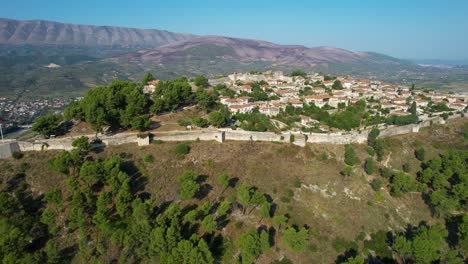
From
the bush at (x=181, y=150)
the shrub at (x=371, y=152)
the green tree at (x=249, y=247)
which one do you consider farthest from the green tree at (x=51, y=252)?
the shrub at (x=371, y=152)

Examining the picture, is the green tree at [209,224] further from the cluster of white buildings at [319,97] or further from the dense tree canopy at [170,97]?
the cluster of white buildings at [319,97]

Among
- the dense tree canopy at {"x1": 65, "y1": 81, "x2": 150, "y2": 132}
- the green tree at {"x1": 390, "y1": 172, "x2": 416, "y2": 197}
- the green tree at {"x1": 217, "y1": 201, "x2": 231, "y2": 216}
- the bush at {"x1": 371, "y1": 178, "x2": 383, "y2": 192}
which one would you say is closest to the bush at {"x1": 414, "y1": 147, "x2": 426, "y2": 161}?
the green tree at {"x1": 390, "y1": 172, "x2": 416, "y2": 197}

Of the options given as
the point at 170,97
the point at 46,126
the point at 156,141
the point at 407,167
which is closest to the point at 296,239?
the point at 156,141

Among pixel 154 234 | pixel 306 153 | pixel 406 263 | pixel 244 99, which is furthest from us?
pixel 244 99

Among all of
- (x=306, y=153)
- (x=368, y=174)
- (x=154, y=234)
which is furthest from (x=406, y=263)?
(x=154, y=234)

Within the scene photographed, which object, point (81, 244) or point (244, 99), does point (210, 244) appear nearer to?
point (81, 244)

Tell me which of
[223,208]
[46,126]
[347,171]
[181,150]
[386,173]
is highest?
[46,126]

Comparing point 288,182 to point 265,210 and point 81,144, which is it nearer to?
point 265,210
